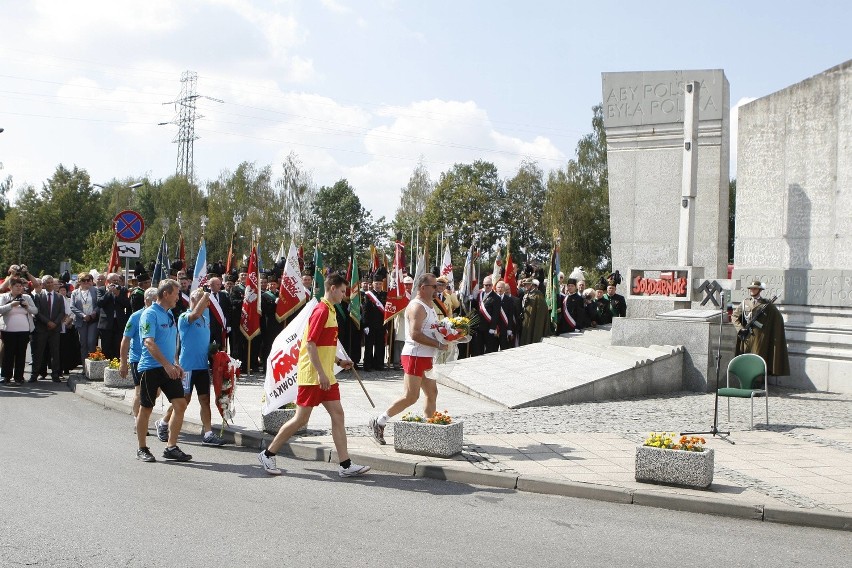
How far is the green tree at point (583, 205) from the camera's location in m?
58.0

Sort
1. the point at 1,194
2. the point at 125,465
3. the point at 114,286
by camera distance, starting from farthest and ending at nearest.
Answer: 1. the point at 1,194
2. the point at 114,286
3. the point at 125,465

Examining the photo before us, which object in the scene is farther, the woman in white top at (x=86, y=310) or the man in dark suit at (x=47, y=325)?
the woman in white top at (x=86, y=310)

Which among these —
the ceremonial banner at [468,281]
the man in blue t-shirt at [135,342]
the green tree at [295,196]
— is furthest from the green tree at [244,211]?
the man in blue t-shirt at [135,342]

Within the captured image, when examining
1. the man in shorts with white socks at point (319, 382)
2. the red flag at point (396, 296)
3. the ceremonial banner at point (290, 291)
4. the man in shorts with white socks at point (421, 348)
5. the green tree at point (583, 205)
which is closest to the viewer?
the man in shorts with white socks at point (319, 382)

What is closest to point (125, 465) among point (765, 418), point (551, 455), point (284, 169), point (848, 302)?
point (551, 455)

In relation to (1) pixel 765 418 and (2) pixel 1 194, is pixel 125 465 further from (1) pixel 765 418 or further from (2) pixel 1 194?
(2) pixel 1 194

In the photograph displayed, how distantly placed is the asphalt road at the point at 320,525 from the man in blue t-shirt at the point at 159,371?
8.1 inches

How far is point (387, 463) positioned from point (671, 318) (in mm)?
7988

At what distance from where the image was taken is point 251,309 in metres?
16.3

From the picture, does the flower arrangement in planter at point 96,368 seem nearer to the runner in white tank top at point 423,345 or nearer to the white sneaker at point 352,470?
the runner in white tank top at point 423,345

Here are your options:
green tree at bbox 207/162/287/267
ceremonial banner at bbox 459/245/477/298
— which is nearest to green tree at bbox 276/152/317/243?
green tree at bbox 207/162/287/267

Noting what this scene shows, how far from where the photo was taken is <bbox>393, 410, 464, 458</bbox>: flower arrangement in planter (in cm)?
882

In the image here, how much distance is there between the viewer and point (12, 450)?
8.98 metres

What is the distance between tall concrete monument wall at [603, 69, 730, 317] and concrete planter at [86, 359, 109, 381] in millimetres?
11245
